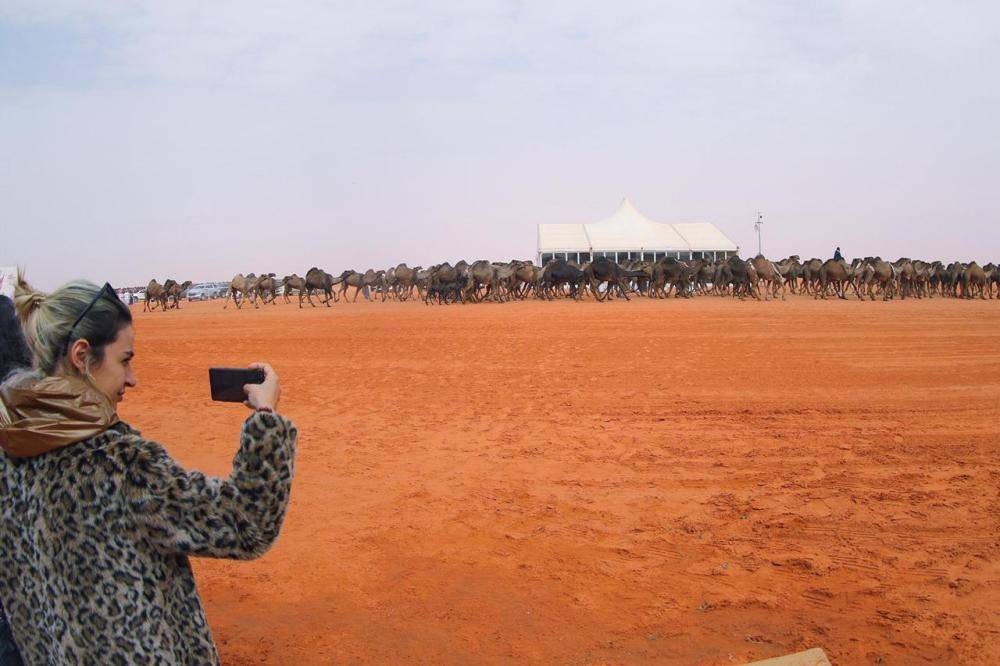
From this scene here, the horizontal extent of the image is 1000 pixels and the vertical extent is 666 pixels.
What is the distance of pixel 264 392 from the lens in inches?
80.4

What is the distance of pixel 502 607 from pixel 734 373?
9.77 meters

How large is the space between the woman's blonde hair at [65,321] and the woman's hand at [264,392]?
1.22 feet

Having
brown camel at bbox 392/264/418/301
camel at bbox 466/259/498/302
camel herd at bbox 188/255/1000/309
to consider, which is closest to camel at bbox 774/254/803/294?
camel herd at bbox 188/255/1000/309

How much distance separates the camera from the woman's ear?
1.91 meters

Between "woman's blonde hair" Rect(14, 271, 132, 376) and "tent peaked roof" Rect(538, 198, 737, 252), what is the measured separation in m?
50.5

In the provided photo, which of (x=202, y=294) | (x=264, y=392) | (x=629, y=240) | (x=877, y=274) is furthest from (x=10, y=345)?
(x=202, y=294)

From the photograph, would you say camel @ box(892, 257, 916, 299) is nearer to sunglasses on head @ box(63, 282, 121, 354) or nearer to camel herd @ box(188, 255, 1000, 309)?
camel herd @ box(188, 255, 1000, 309)

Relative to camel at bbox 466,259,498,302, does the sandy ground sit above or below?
below

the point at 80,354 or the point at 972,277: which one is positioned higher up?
the point at 972,277

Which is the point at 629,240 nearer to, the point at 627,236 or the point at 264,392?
the point at 627,236

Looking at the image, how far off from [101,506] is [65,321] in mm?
490

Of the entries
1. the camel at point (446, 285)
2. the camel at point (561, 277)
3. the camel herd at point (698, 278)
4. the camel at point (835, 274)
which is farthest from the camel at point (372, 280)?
the camel at point (835, 274)

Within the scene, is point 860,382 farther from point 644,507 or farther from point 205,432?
point 205,432

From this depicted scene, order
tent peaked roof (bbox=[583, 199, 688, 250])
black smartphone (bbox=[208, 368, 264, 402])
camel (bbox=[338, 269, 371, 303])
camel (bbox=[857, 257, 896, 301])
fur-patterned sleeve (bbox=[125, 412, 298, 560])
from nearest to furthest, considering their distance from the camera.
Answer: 1. fur-patterned sleeve (bbox=[125, 412, 298, 560])
2. black smartphone (bbox=[208, 368, 264, 402])
3. camel (bbox=[857, 257, 896, 301])
4. camel (bbox=[338, 269, 371, 303])
5. tent peaked roof (bbox=[583, 199, 688, 250])
